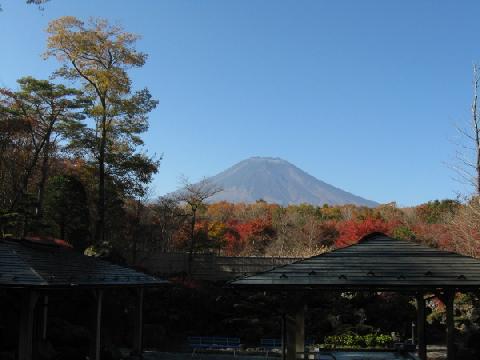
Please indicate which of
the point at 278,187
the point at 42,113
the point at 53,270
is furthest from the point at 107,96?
the point at 278,187

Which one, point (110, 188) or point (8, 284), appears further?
point (110, 188)

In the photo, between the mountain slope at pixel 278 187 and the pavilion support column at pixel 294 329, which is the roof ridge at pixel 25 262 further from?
the mountain slope at pixel 278 187

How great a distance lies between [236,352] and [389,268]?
397 inches

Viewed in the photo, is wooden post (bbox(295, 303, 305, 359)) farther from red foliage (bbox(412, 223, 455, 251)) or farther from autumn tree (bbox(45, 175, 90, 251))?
red foliage (bbox(412, 223, 455, 251))

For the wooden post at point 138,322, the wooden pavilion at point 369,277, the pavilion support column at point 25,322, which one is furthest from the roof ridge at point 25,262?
the wooden post at point 138,322

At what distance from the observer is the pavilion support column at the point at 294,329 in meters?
8.68

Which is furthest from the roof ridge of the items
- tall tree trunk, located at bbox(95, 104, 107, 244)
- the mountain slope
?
the mountain slope

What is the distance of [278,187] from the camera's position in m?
169

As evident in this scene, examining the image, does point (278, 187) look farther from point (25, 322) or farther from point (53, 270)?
point (25, 322)

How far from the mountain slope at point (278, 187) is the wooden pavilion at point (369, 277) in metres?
129

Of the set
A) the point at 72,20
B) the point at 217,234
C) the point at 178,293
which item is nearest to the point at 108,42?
the point at 72,20

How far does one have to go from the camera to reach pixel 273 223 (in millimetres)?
35594

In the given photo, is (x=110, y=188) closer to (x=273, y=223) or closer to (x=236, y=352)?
(x=236, y=352)

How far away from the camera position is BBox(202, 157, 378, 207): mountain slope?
150125 mm
